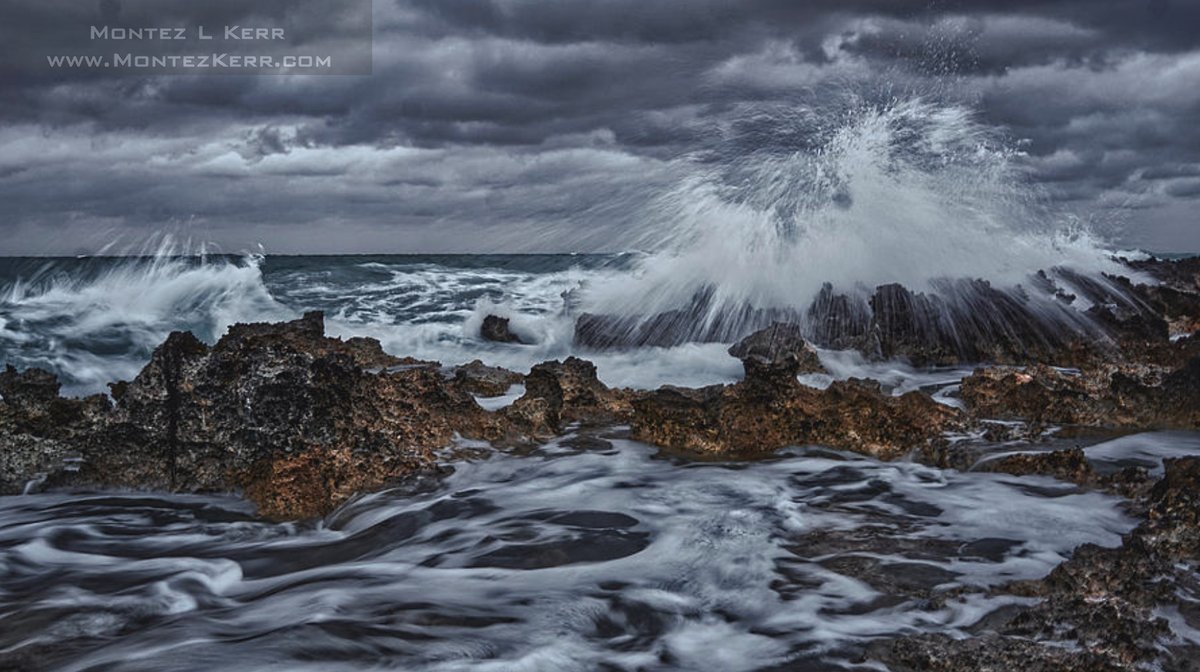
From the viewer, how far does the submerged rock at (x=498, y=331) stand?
11586 millimetres

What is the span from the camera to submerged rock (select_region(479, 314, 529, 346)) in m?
11.6

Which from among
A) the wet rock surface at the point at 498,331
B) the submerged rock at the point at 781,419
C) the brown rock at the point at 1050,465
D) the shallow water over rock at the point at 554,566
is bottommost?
the shallow water over rock at the point at 554,566

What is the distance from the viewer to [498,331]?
1168 centimetres

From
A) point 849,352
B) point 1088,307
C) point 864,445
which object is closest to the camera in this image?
point 864,445

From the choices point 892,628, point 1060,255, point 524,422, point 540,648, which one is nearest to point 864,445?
point 524,422

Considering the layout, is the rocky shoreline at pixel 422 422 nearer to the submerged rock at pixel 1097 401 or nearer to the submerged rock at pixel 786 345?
the submerged rock at pixel 1097 401

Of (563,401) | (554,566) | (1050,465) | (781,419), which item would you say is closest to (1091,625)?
(554,566)

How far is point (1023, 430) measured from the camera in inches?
199

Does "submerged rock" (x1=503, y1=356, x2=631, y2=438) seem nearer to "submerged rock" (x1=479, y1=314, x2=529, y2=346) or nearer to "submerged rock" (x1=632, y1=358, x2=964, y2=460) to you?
"submerged rock" (x1=632, y1=358, x2=964, y2=460)

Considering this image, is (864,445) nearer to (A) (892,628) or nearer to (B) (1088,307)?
(A) (892,628)

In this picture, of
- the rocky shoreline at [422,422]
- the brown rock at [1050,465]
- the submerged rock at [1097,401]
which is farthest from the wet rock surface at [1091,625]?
A: the submerged rock at [1097,401]

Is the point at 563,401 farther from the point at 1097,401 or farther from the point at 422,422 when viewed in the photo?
the point at 1097,401

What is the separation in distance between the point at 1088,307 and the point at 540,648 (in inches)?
313

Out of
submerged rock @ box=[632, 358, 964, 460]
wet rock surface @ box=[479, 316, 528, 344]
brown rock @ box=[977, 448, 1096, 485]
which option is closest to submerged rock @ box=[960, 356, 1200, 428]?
submerged rock @ box=[632, 358, 964, 460]
